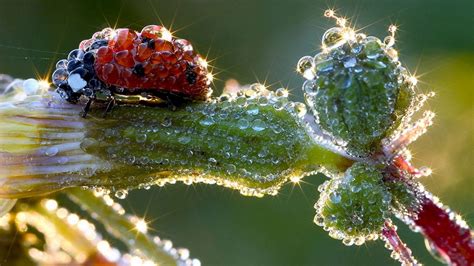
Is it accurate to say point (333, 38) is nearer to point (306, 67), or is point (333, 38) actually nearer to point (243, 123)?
point (306, 67)

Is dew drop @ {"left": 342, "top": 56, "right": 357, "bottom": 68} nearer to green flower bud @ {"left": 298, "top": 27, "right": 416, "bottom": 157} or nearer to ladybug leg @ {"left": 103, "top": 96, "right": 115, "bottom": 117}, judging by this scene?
green flower bud @ {"left": 298, "top": 27, "right": 416, "bottom": 157}

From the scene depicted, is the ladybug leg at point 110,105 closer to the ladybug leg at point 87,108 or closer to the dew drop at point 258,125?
the ladybug leg at point 87,108

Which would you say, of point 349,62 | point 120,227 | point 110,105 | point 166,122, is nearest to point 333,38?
point 349,62

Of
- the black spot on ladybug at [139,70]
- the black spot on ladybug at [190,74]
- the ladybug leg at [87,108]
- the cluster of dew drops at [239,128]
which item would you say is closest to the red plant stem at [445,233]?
the cluster of dew drops at [239,128]

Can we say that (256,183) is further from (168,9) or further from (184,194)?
(168,9)

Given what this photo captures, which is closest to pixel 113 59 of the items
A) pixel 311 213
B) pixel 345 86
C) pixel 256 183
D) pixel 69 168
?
pixel 69 168

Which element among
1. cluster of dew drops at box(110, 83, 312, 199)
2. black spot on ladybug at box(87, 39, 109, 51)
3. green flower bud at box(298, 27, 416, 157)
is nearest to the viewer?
green flower bud at box(298, 27, 416, 157)

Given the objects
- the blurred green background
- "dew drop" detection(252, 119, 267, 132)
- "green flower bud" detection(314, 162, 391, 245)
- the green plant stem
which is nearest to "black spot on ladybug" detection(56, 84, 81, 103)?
the green plant stem

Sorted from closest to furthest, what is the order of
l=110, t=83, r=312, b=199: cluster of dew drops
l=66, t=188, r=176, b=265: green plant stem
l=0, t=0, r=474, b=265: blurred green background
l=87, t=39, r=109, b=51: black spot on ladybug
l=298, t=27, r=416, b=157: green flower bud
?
l=298, t=27, r=416, b=157: green flower bud < l=110, t=83, r=312, b=199: cluster of dew drops < l=87, t=39, r=109, b=51: black spot on ladybug < l=66, t=188, r=176, b=265: green plant stem < l=0, t=0, r=474, b=265: blurred green background
